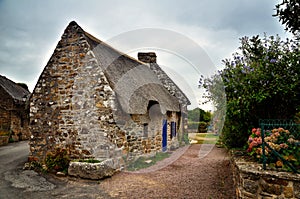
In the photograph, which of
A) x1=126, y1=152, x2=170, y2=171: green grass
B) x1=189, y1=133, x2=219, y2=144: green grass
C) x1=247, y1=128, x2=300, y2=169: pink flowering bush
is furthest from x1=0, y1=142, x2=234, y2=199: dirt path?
x1=189, y1=133, x2=219, y2=144: green grass

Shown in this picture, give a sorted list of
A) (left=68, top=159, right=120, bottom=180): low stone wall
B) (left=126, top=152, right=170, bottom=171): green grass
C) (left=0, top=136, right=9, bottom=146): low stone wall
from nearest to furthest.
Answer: (left=68, top=159, right=120, bottom=180): low stone wall → (left=126, top=152, right=170, bottom=171): green grass → (left=0, top=136, right=9, bottom=146): low stone wall

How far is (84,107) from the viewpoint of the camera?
7.89 m

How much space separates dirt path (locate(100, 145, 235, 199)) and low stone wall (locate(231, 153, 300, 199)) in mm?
1478

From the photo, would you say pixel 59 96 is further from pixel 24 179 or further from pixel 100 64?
pixel 24 179

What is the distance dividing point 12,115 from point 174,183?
1383 centimetres

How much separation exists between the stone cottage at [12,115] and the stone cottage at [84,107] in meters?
7.69

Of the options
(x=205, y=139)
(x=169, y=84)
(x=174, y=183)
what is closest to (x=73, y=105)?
(x=174, y=183)

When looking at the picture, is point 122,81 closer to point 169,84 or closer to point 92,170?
point 92,170

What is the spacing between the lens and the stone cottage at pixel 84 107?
7589mm

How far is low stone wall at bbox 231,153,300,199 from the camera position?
3508mm

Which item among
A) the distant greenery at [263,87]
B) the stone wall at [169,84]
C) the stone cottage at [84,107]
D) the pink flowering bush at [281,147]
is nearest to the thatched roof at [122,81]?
the stone cottage at [84,107]

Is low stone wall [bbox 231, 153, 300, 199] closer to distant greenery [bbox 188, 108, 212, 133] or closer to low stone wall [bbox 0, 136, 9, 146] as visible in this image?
low stone wall [bbox 0, 136, 9, 146]

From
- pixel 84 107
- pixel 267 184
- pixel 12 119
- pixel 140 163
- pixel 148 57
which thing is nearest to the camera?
pixel 267 184

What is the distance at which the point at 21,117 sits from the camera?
54.5ft
